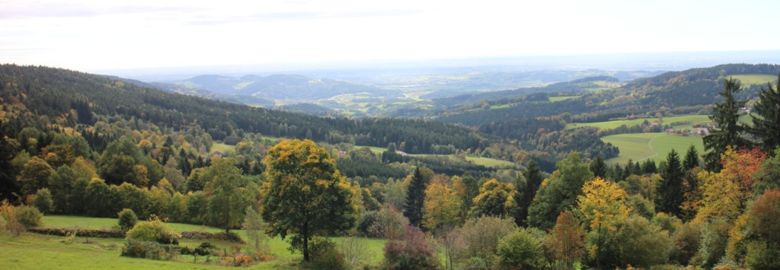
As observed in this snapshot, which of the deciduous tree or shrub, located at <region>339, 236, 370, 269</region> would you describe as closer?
the deciduous tree

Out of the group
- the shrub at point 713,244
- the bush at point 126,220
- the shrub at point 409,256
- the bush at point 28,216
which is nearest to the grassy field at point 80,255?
the bush at point 28,216

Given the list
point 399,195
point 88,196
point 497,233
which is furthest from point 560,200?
point 88,196

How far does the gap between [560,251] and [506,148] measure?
166 m

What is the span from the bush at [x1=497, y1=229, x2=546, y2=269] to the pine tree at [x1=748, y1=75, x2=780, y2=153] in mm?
22937

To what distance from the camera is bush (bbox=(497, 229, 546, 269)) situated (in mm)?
35000

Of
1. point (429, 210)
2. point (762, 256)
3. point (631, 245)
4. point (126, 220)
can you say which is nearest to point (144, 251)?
point (126, 220)

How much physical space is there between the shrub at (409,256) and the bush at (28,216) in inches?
1121

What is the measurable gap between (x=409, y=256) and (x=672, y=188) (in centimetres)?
3543

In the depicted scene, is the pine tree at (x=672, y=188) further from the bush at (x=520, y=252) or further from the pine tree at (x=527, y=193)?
the bush at (x=520, y=252)

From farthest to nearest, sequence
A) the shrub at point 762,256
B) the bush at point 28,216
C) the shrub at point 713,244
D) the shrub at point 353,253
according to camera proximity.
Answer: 1. the bush at point 28,216
2. the shrub at point 353,253
3. the shrub at point 713,244
4. the shrub at point 762,256

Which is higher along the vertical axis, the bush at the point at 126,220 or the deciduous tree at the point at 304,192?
the deciduous tree at the point at 304,192

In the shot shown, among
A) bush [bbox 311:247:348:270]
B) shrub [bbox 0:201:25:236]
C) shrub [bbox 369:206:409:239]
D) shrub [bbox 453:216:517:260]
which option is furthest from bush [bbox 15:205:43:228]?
shrub [bbox 453:216:517:260]

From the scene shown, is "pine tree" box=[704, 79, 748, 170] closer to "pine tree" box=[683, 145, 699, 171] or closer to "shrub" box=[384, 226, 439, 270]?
"pine tree" box=[683, 145, 699, 171]

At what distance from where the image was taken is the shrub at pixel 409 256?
116 feet
